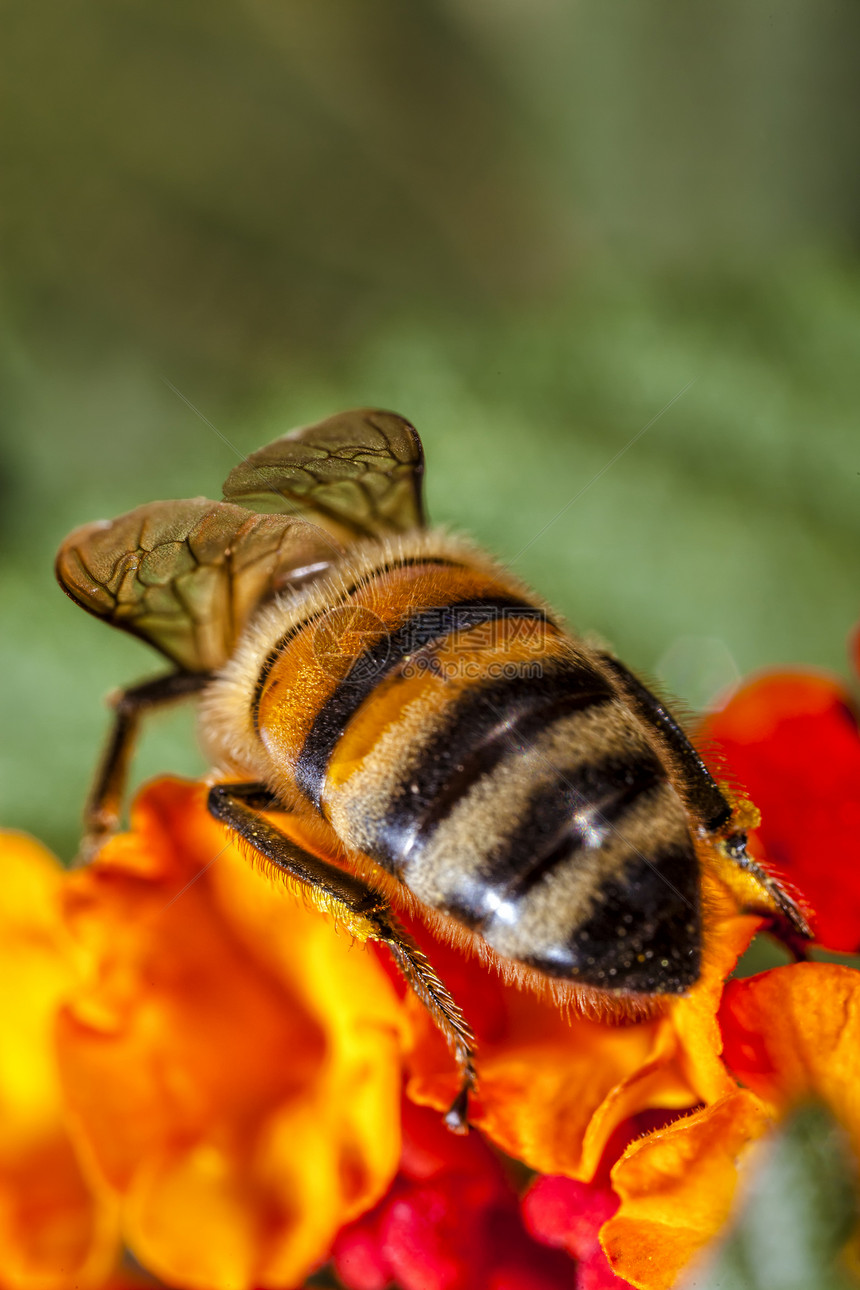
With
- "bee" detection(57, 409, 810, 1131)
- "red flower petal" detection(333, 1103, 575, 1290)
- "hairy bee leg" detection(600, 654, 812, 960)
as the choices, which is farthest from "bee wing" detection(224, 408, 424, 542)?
"red flower petal" detection(333, 1103, 575, 1290)

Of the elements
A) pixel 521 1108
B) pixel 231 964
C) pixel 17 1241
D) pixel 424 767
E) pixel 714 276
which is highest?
pixel 714 276

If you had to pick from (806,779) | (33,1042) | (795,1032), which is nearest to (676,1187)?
(795,1032)

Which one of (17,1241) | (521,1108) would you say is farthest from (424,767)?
(17,1241)

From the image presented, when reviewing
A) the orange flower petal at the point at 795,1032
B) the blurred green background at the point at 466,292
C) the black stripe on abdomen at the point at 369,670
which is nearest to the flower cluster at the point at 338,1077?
the orange flower petal at the point at 795,1032

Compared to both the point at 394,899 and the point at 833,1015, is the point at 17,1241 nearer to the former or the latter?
the point at 394,899

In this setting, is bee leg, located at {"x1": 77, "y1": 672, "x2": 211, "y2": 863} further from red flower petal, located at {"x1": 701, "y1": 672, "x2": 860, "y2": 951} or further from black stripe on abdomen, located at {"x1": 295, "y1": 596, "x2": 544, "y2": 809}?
red flower petal, located at {"x1": 701, "y1": 672, "x2": 860, "y2": 951}

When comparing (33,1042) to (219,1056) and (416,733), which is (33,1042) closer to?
(219,1056)
